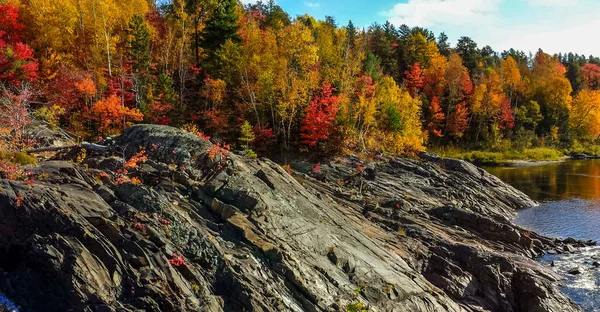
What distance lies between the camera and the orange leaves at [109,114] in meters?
39.8

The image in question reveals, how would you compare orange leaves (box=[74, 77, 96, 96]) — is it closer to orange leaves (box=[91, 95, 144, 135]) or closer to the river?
orange leaves (box=[91, 95, 144, 135])

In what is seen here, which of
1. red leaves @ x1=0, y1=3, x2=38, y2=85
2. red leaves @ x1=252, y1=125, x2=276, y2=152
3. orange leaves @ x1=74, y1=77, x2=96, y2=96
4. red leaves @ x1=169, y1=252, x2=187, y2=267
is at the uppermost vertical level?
red leaves @ x1=0, y1=3, x2=38, y2=85

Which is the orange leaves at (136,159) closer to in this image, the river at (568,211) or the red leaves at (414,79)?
the river at (568,211)

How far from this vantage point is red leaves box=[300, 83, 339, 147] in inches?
1826

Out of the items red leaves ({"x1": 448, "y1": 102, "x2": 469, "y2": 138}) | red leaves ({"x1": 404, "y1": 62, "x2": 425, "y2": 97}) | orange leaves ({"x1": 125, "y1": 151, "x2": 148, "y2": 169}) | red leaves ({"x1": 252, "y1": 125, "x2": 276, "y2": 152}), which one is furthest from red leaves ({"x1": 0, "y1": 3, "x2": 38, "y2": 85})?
red leaves ({"x1": 448, "y1": 102, "x2": 469, "y2": 138})

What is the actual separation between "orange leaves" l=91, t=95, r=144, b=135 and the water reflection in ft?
172

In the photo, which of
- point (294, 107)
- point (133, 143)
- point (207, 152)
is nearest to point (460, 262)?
point (207, 152)

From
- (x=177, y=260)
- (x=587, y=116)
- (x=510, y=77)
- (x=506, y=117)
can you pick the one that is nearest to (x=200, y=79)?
(x=177, y=260)

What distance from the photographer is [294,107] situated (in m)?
45.9

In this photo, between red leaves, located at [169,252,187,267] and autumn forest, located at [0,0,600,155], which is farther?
autumn forest, located at [0,0,600,155]

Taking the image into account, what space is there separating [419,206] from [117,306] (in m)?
30.3

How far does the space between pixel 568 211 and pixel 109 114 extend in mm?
53516

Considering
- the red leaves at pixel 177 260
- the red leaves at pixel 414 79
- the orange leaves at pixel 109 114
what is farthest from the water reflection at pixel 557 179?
the orange leaves at pixel 109 114

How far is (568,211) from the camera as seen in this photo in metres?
43.6
